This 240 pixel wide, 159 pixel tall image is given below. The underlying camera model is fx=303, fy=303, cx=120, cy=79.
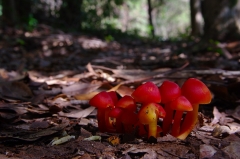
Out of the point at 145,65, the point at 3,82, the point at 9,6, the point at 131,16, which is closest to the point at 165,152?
the point at 3,82

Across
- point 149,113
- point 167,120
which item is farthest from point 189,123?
point 149,113

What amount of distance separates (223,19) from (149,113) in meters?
7.29

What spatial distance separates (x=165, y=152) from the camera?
1.65 m

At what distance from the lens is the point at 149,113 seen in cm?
167

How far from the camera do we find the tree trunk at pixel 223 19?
801 cm

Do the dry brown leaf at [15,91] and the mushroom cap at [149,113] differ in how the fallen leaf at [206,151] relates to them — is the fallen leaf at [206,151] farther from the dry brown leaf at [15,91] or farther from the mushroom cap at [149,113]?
the dry brown leaf at [15,91]

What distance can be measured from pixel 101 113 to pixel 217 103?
1275 millimetres

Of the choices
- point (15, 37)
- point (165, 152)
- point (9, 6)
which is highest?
point (9, 6)

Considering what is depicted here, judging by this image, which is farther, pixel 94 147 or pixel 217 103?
pixel 217 103

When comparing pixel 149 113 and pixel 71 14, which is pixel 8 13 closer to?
pixel 71 14

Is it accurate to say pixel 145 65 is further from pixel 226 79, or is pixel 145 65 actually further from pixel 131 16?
pixel 131 16

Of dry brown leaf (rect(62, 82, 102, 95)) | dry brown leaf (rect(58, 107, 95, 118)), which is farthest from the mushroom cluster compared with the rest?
dry brown leaf (rect(62, 82, 102, 95))

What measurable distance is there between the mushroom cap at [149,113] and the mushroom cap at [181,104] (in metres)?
0.09

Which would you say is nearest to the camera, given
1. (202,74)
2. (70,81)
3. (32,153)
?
(32,153)
